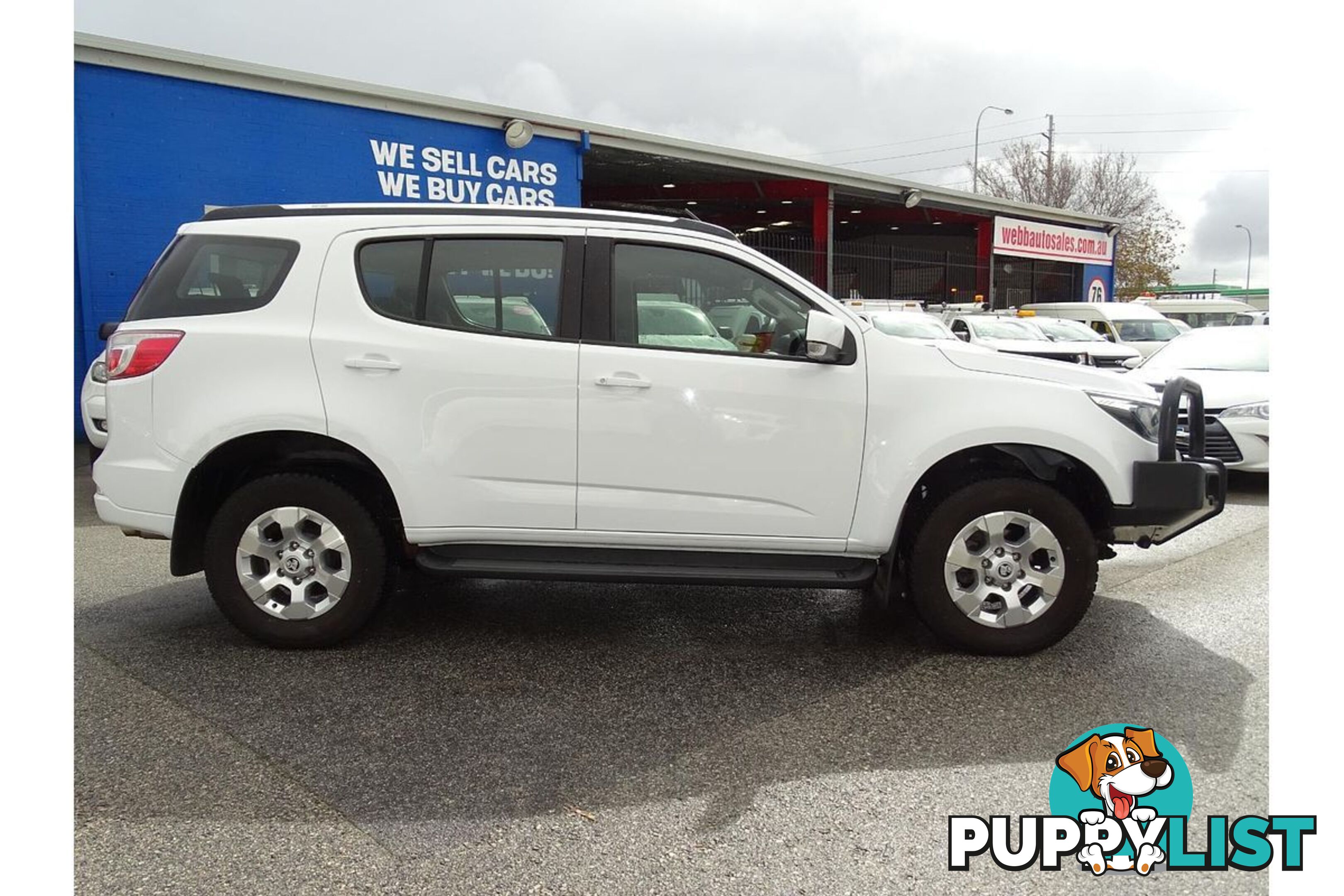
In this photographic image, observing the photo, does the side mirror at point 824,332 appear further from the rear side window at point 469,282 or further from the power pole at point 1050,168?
the power pole at point 1050,168

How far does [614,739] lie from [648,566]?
917 mm

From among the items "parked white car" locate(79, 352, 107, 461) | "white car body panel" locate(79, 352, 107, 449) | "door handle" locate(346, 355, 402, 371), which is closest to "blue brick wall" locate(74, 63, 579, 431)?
"parked white car" locate(79, 352, 107, 461)

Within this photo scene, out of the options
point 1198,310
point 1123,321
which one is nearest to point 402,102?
point 1123,321

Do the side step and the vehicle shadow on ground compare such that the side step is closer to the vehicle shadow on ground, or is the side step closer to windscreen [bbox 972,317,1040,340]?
the vehicle shadow on ground

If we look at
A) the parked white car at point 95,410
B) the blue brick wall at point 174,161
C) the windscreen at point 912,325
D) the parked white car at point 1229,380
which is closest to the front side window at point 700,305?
the parked white car at point 95,410

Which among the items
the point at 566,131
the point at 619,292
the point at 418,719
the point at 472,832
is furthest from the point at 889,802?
the point at 566,131

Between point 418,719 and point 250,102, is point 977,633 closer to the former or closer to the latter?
point 418,719

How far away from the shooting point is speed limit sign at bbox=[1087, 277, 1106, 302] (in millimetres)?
34469

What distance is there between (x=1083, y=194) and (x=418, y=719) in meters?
57.2

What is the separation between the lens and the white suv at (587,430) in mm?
4250

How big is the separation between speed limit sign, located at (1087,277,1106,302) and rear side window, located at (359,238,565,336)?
33.7m

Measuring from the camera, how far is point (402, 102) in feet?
45.3

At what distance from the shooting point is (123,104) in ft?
37.8

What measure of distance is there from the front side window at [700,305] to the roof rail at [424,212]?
0.19 m
